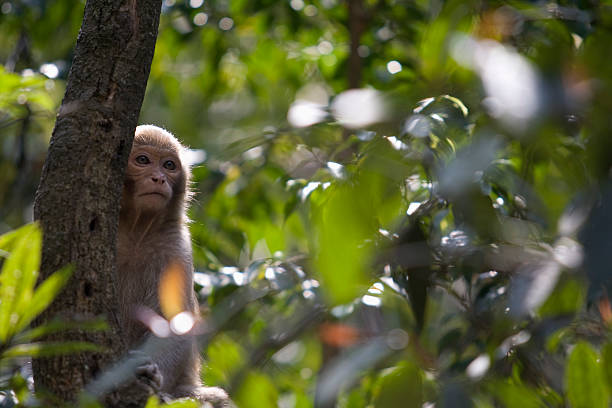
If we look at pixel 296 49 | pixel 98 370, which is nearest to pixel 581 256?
pixel 98 370

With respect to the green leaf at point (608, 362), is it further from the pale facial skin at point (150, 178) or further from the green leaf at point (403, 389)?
the pale facial skin at point (150, 178)

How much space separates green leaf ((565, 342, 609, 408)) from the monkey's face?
398 centimetres

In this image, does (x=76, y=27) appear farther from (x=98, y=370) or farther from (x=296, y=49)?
(x=98, y=370)

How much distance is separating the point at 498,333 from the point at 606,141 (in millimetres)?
710

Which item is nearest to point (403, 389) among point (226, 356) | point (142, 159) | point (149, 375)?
point (226, 356)

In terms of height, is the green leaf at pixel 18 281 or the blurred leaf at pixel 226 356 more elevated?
the green leaf at pixel 18 281

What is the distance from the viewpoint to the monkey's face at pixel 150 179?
203 inches

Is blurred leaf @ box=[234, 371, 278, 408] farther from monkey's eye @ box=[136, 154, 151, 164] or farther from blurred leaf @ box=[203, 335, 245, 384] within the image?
monkey's eye @ box=[136, 154, 151, 164]

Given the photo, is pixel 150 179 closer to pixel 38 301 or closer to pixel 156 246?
pixel 156 246

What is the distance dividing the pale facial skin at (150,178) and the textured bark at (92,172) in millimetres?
2001

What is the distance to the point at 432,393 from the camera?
5.82 feet

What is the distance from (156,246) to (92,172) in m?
2.21

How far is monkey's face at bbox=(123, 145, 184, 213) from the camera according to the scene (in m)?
5.16

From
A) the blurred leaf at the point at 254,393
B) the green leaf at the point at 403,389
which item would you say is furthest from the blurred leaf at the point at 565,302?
the blurred leaf at the point at 254,393
